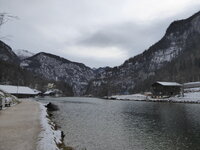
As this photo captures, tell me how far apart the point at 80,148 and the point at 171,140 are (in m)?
8.32

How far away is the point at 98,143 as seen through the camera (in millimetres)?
18422

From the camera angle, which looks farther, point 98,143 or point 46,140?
point 98,143

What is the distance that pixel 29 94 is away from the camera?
127750 millimetres

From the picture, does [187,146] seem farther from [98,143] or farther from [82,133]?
[82,133]

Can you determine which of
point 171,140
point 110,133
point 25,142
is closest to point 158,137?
point 171,140

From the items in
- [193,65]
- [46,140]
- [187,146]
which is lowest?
[187,146]

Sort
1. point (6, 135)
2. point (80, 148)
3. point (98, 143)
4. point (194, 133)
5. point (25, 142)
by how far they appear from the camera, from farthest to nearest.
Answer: point (194, 133)
point (98, 143)
point (80, 148)
point (6, 135)
point (25, 142)

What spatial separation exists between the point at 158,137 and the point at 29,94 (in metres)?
117

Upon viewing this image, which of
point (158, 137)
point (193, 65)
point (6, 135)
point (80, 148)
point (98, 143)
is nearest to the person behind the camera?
point (6, 135)

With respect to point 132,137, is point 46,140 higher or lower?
higher

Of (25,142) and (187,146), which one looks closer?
(25,142)

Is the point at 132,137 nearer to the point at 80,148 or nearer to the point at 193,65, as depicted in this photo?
the point at 80,148

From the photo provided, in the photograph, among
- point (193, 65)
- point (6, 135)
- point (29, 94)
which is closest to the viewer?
point (6, 135)

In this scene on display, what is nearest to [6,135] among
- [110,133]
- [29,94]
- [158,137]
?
[110,133]
